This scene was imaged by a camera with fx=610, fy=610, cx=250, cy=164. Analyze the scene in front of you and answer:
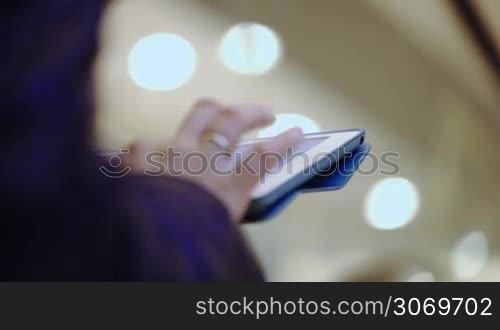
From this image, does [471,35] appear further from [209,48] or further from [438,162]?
[209,48]

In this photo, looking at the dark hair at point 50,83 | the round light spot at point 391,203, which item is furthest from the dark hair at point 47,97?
the round light spot at point 391,203

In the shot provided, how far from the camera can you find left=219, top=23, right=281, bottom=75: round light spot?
2.82 ft

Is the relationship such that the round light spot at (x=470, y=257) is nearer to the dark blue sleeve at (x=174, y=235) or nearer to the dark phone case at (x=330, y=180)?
the dark phone case at (x=330, y=180)

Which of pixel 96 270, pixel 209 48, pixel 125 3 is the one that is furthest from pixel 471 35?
pixel 96 270

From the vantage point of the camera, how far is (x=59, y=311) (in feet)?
2.74

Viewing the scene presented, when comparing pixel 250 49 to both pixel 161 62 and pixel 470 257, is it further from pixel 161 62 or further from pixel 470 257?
pixel 470 257

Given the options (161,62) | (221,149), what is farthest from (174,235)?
(161,62)

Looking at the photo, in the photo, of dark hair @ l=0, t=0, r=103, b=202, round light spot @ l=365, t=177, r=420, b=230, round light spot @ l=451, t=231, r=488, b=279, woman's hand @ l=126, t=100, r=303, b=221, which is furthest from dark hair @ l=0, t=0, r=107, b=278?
round light spot @ l=451, t=231, r=488, b=279

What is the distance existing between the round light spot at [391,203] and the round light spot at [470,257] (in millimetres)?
84

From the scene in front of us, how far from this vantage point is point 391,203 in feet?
2.87

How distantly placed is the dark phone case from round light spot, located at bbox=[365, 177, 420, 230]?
5 centimetres

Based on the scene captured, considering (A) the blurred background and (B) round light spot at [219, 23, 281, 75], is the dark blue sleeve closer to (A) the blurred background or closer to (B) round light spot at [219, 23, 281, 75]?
(A) the blurred background

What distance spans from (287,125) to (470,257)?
1.07 feet

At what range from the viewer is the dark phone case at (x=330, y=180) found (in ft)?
2.68
